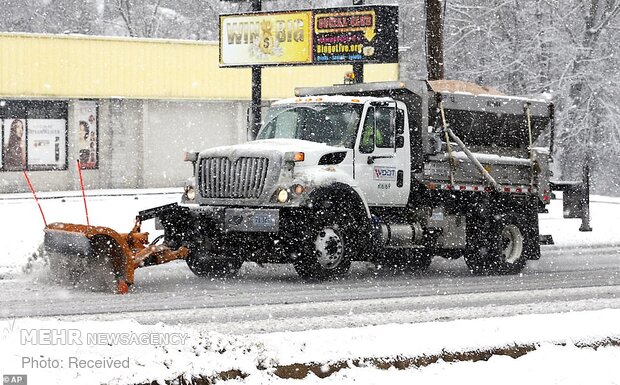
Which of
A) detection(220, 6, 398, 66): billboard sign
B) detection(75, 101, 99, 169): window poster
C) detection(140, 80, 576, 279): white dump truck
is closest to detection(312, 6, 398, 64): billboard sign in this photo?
detection(220, 6, 398, 66): billboard sign

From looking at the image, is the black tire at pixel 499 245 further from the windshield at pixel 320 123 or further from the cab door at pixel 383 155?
the windshield at pixel 320 123

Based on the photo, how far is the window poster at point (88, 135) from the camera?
40219 millimetres

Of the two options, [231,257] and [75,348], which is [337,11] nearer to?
[231,257]

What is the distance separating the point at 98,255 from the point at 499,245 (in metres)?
6.56

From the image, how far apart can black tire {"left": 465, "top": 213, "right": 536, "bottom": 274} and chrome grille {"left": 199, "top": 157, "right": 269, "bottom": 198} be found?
393 cm

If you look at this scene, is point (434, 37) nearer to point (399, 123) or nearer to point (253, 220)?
point (399, 123)

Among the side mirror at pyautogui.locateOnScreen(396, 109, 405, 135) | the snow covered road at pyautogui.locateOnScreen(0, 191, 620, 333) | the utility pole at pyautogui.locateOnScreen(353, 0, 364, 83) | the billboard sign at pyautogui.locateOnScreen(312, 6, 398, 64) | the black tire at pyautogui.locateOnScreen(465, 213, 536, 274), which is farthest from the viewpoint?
the utility pole at pyautogui.locateOnScreen(353, 0, 364, 83)

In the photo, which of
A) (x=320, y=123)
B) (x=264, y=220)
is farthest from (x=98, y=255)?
(x=320, y=123)

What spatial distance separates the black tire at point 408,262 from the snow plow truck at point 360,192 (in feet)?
0.08

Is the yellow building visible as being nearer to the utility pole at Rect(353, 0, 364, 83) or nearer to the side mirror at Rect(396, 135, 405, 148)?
the utility pole at Rect(353, 0, 364, 83)

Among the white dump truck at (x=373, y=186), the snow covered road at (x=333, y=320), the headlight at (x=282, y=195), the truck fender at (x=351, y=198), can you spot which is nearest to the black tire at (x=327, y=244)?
the white dump truck at (x=373, y=186)

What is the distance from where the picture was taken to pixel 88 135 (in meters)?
40.5

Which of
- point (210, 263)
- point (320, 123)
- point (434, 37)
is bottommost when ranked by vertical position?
point (210, 263)

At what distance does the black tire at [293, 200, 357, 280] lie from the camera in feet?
49.0
